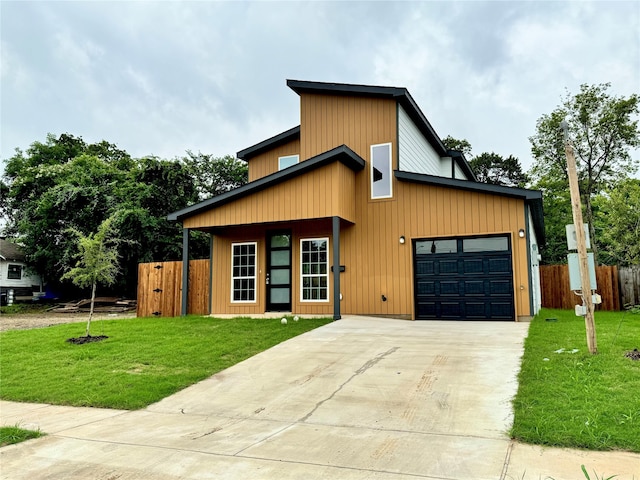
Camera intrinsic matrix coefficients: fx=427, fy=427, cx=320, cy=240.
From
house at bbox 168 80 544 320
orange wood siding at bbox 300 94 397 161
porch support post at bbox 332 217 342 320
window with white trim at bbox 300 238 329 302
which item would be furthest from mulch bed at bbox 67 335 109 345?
orange wood siding at bbox 300 94 397 161

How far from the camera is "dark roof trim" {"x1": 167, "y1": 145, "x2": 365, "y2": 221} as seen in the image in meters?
10.8

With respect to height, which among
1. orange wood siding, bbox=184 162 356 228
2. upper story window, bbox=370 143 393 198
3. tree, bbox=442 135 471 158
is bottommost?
orange wood siding, bbox=184 162 356 228

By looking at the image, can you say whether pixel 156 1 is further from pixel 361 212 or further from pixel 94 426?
pixel 94 426

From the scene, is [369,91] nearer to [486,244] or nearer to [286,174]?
[286,174]

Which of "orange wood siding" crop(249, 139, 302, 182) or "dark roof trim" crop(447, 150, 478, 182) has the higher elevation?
"dark roof trim" crop(447, 150, 478, 182)

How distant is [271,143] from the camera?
46.4ft

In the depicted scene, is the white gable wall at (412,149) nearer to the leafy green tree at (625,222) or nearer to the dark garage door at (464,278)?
the dark garage door at (464,278)

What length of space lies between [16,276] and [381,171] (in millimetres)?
27171

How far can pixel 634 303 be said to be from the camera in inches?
534

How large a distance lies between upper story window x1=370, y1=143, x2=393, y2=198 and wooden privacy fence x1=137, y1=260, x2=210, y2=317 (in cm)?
573

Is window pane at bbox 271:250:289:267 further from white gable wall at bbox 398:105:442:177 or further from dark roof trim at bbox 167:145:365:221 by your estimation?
white gable wall at bbox 398:105:442:177

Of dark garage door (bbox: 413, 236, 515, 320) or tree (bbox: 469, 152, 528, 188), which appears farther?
tree (bbox: 469, 152, 528, 188)

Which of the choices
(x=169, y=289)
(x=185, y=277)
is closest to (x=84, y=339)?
(x=185, y=277)

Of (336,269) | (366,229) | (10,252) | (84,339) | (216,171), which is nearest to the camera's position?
(84,339)
